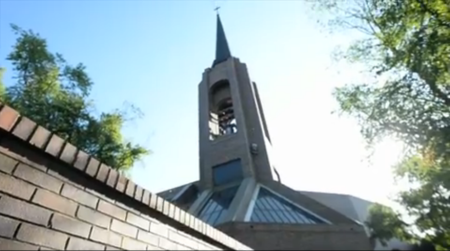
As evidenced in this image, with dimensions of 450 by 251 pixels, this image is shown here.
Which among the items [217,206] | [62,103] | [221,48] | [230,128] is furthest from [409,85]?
[221,48]

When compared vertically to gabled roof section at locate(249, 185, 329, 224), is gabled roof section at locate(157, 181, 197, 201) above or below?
above

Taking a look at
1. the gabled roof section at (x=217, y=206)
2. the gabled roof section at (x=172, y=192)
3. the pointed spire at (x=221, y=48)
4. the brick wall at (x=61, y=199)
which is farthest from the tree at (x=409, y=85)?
the pointed spire at (x=221, y=48)

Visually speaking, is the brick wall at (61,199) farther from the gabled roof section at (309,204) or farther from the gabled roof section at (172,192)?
the gabled roof section at (172,192)

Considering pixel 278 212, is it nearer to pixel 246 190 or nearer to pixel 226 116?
pixel 246 190

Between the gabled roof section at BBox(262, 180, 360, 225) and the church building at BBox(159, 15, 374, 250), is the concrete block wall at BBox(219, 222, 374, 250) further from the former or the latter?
the gabled roof section at BBox(262, 180, 360, 225)

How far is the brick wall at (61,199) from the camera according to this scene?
170cm

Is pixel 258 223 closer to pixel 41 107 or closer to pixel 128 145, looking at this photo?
pixel 128 145

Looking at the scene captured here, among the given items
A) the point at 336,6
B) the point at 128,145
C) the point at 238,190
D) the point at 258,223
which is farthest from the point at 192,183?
the point at 336,6

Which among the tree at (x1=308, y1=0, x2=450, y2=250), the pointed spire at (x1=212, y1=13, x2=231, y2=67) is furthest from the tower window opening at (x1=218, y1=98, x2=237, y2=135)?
the tree at (x1=308, y1=0, x2=450, y2=250)

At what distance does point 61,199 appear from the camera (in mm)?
2018

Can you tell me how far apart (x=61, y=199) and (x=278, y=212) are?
1411 centimetres

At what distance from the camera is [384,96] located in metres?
4.21

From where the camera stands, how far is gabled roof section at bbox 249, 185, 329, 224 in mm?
14295

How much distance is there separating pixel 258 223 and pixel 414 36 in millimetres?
11246
